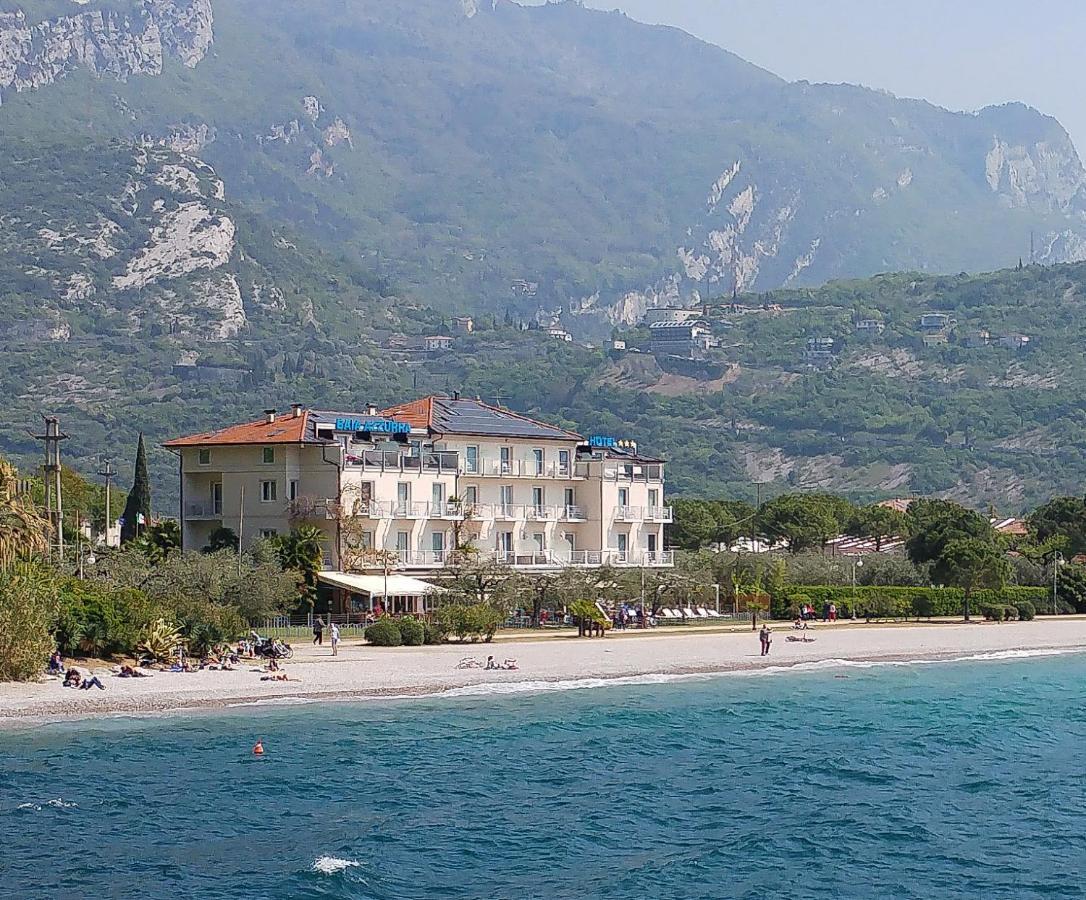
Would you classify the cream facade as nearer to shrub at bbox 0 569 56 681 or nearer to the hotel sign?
the hotel sign

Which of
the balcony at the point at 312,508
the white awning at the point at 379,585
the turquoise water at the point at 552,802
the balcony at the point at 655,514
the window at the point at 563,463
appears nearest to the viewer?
the turquoise water at the point at 552,802

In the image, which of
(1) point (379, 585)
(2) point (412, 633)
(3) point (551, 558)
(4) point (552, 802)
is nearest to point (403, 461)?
(1) point (379, 585)

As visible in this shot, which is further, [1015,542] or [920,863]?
[1015,542]

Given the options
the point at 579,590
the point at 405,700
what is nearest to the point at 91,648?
the point at 405,700

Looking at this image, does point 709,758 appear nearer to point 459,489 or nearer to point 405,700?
point 405,700

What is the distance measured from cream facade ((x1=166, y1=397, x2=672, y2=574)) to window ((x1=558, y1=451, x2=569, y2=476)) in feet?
0.25

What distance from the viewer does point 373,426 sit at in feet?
237

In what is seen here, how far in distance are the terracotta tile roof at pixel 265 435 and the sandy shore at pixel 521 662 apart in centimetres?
1400

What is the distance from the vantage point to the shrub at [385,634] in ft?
187

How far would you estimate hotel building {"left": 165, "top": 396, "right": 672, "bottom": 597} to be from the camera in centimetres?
6812

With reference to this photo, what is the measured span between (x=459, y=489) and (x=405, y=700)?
26.8m

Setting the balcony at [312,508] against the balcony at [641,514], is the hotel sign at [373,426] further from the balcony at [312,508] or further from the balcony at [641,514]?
the balcony at [641,514]

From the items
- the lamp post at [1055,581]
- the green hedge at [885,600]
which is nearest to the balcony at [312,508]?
the green hedge at [885,600]

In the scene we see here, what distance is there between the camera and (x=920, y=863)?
29.2m
